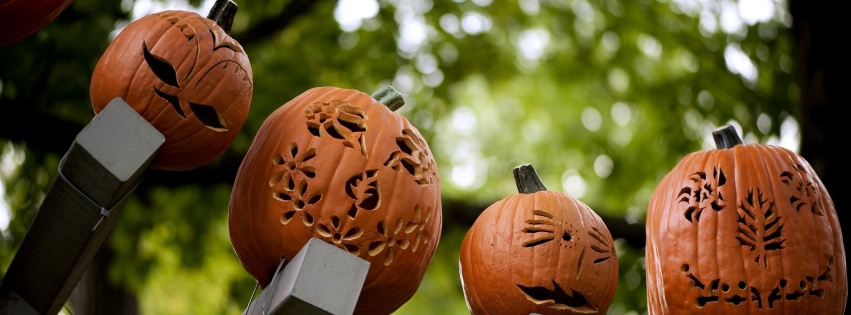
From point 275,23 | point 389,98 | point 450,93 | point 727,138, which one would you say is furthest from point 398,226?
point 450,93

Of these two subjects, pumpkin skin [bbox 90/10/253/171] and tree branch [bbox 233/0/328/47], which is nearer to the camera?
pumpkin skin [bbox 90/10/253/171]

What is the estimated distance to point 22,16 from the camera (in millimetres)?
1565

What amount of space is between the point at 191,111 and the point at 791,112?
446 centimetres

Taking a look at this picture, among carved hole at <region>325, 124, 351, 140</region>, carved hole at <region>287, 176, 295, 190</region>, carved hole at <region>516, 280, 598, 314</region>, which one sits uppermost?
carved hole at <region>325, 124, 351, 140</region>

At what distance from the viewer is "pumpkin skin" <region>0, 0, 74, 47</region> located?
154 centimetres

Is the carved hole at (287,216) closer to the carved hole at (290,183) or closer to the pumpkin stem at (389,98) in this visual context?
the carved hole at (290,183)

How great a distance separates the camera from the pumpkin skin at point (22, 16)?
1541mm

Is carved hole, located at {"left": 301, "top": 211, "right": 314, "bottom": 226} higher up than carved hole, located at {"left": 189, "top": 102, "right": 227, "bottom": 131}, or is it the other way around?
carved hole, located at {"left": 189, "top": 102, "right": 227, "bottom": 131}

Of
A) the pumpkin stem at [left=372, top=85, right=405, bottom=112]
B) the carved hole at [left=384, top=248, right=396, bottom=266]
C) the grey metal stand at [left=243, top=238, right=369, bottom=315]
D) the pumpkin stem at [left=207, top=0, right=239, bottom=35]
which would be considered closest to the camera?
the grey metal stand at [left=243, top=238, right=369, bottom=315]

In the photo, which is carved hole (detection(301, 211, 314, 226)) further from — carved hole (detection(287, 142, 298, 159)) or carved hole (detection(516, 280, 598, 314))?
carved hole (detection(516, 280, 598, 314))

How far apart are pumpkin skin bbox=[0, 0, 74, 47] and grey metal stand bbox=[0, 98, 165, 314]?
260mm

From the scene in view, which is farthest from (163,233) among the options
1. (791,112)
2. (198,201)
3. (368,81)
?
(791,112)

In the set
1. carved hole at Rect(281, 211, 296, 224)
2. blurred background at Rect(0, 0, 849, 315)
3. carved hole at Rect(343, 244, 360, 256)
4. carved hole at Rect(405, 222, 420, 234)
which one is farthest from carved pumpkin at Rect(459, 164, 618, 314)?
blurred background at Rect(0, 0, 849, 315)

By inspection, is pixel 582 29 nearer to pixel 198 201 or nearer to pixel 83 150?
pixel 198 201
